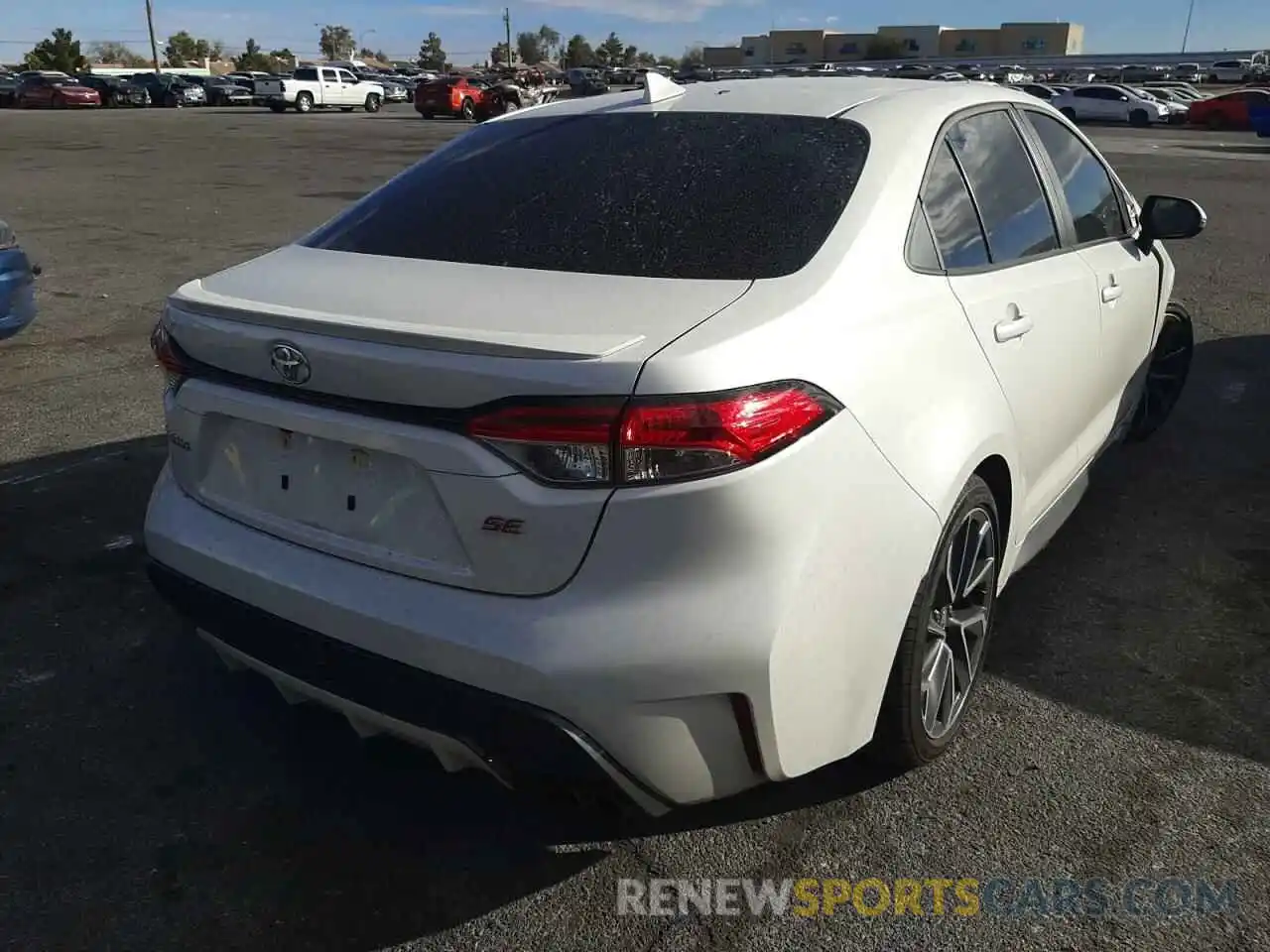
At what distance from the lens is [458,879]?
2496 millimetres

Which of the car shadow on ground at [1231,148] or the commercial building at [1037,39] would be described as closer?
the car shadow on ground at [1231,148]

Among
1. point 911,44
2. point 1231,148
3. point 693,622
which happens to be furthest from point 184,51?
point 693,622

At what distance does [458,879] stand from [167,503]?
115cm

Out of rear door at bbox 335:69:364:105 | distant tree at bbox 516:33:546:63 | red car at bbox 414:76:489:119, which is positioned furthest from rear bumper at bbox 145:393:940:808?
distant tree at bbox 516:33:546:63

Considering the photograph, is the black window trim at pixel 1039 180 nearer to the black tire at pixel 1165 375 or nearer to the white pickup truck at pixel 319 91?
the black tire at pixel 1165 375

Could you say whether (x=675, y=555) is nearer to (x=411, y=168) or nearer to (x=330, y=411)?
(x=330, y=411)

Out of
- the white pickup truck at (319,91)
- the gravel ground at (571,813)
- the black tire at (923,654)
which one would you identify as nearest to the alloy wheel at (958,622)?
the black tire at (923,654)

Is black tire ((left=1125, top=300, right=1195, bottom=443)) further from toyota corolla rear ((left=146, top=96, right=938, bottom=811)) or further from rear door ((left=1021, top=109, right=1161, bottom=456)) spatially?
toyota corolla rear ((left=146, top=96, right=938, bottom=811))

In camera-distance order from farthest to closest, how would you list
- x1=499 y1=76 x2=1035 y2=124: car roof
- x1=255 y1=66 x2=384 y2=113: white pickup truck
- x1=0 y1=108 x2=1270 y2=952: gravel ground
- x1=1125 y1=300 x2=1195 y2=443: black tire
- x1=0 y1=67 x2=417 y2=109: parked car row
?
x1=0 y1=67 x2=417 y2=109: parked car row
x1=255 y1=66 x2=384 y2=113: white pickup truck
x1=1125 y1=300 x2=1195 y2=443: black tire
x1=499 y1=76 x2=1035 y2=124: car roof
x1=0 y1=108 x2=1270 y2=952: gravel ground

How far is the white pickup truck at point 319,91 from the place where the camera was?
4466cm

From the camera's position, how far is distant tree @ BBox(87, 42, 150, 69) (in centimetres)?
12124

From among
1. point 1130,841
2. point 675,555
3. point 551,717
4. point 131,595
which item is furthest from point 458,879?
point 131,595

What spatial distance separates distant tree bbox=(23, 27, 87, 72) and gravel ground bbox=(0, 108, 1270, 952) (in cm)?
8545

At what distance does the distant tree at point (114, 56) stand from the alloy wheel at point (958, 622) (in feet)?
444
